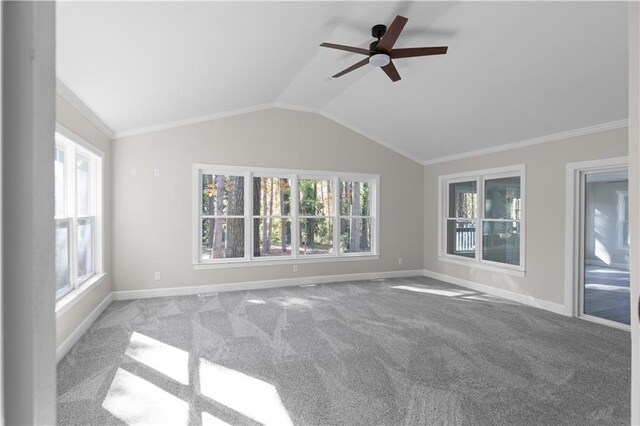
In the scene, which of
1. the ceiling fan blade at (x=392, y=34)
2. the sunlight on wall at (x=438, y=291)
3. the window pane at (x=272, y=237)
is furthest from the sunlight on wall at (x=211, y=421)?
the sunlight on wall at (x=438, y=291)

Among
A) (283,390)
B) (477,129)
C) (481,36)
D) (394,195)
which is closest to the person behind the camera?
(283,390)

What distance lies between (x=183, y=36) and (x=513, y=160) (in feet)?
15.8

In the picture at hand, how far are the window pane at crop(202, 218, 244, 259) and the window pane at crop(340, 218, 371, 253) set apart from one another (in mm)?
1920

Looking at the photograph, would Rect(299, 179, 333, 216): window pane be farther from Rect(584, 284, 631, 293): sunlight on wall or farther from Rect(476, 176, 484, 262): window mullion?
Rect(584, 284, 631, 293): sunlight on wall

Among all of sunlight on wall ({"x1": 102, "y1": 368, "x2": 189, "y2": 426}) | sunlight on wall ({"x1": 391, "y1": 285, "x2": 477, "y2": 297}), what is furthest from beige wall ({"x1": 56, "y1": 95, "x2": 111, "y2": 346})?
sunlight on wall ({"x1": 391, "y1": 285, "x2": 477, "y2": 297})

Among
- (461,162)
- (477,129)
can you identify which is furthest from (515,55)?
(461,162)

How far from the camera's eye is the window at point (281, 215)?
551 centimetres

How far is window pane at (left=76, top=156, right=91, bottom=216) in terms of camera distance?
396 cm

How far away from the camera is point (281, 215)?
5.96 meters

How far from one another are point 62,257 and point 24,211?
3.74m

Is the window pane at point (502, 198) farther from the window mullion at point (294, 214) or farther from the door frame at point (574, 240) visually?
the window mullion at point (294, 214)

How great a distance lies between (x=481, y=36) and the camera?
3.28 m

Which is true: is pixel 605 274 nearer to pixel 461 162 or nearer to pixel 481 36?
pixel 461 162

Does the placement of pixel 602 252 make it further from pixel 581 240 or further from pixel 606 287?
pixel 606 287
